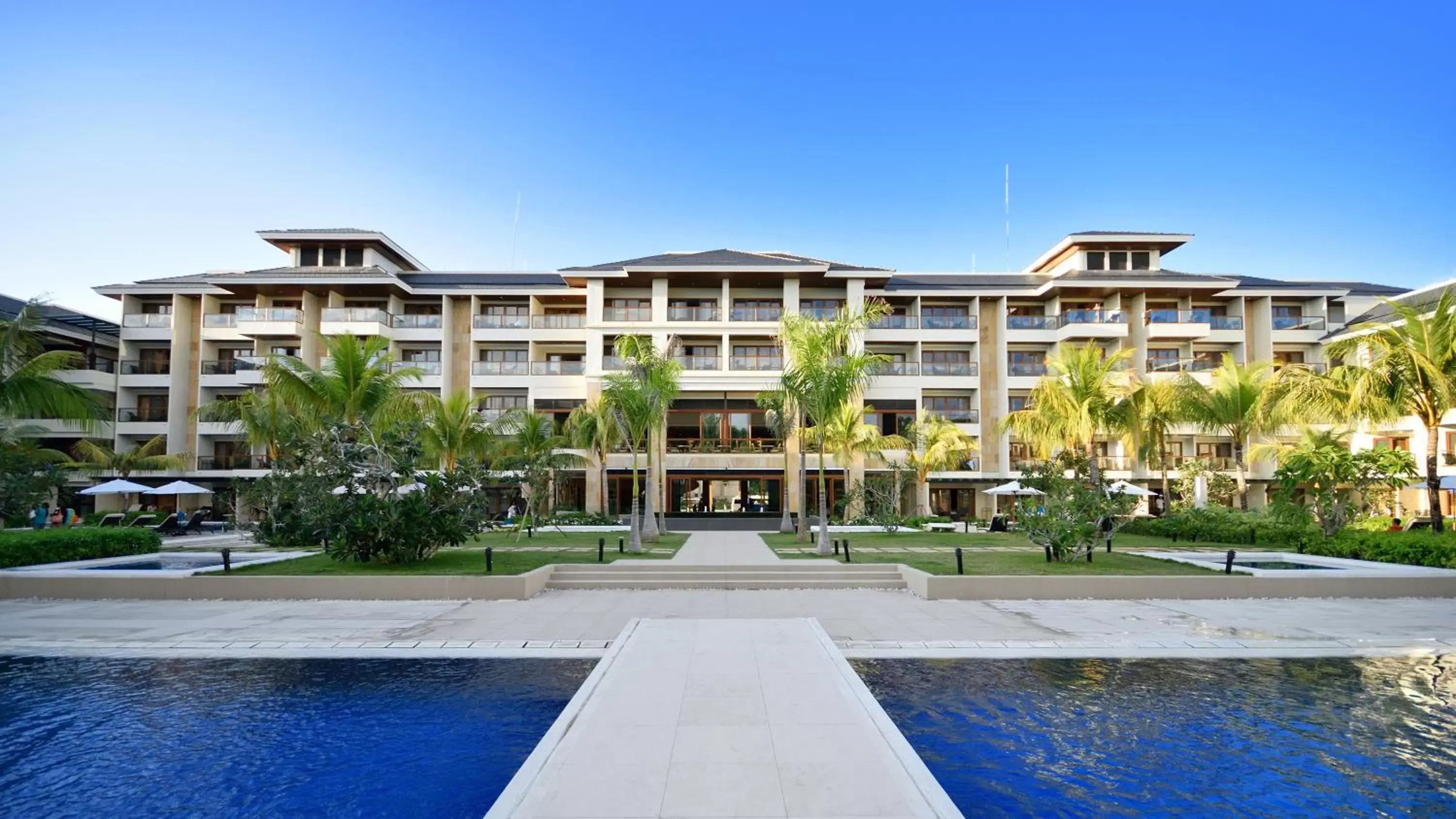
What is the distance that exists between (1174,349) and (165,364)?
54.0 metres

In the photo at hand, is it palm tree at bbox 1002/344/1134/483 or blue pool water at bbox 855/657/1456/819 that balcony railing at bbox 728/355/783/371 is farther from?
blue pool water at bbox 855/657/1456/819

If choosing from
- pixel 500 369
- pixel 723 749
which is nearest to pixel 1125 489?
pixel 500 369

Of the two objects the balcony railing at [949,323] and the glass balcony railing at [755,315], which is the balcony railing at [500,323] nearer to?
A: the glass balcony railing at [755,315]

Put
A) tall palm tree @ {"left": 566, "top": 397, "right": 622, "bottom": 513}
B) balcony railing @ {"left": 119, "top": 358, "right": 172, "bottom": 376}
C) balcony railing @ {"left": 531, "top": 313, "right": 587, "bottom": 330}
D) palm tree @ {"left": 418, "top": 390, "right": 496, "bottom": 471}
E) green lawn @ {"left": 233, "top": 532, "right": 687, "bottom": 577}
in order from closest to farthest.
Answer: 1. green lawn @ {"left": 233, "top": 532, "right": 687, "bottom": 577}
2. palm tree @ {"left": 418, "top": 390, "right": 496, "bottom": 471}
3. tall palm tree @ {"left": 566, "top": 397, "right": 622, "bottom": 513}
4. balcony railing @ {"left": 119, "top": 358, "right": 172, "bottom": 376}
5. balcony railing @ {"left": 531, "top": 313, "right": 587, "bottom": 330}

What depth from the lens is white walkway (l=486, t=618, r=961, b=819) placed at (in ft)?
15.8

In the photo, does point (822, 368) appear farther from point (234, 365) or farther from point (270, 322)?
point (234, 365)

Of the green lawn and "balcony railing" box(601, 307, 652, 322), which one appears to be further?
"balcony railing" box(601, 307, 652, 322)

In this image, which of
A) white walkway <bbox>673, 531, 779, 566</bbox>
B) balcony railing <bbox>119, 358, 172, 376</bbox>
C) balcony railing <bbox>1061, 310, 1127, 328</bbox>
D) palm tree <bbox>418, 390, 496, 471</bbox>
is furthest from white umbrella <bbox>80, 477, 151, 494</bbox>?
balcony railing <bbox>1061, 310, 1127, 328</bbox>

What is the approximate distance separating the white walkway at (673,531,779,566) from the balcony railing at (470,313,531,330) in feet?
57.1

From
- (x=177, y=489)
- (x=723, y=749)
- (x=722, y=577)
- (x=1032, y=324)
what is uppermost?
(x=1032, y=324)

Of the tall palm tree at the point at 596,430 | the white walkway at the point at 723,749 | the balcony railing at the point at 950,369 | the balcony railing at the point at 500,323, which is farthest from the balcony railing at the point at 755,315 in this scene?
the white walkway at the point at 723,749

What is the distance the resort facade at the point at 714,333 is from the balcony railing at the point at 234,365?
16cm

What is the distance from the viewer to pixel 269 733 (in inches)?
274

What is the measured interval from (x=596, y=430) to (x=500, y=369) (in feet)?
41.0
